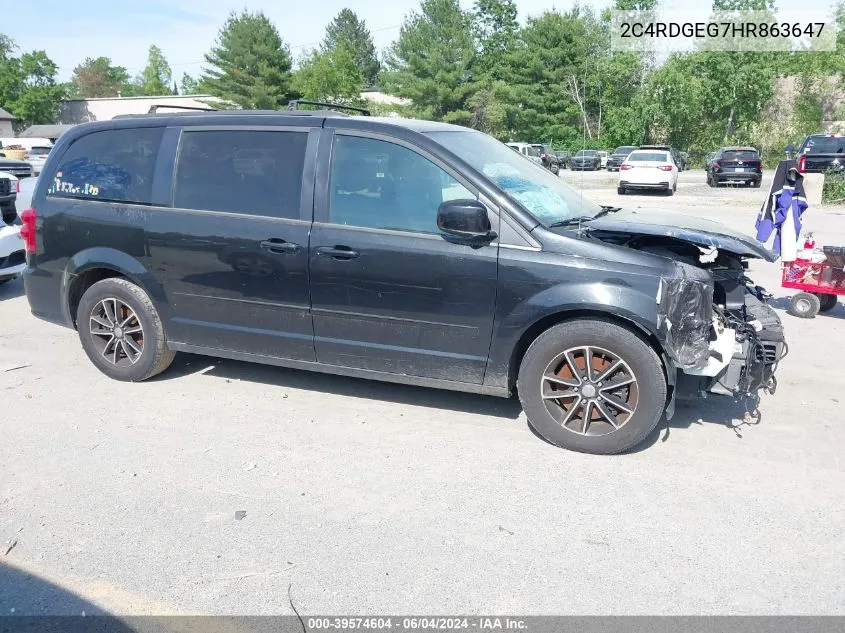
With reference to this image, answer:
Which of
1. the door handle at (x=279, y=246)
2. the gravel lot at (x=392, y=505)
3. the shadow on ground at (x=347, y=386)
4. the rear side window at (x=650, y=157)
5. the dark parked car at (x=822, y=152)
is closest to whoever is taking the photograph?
→ the gravel lot at (x=392, y=505)

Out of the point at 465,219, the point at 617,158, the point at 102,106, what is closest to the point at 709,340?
the point at 465,219

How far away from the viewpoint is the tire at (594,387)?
13.5ft

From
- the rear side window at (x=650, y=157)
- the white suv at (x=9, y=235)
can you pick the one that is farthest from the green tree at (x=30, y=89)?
the white suv at (x=9, y=235)

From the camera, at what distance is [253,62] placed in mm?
53594

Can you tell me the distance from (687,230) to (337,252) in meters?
2.24

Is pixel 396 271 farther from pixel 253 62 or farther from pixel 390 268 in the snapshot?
pixel 253 62

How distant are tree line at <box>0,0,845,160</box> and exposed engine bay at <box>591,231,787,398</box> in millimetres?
47101

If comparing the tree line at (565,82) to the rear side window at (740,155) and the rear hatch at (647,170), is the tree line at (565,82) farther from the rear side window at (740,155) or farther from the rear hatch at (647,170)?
the rear hatch at (647,170)

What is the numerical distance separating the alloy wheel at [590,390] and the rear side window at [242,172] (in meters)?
1.98

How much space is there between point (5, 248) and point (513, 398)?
252 inches

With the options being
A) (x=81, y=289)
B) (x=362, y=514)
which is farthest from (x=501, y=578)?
(x=81, y=289)

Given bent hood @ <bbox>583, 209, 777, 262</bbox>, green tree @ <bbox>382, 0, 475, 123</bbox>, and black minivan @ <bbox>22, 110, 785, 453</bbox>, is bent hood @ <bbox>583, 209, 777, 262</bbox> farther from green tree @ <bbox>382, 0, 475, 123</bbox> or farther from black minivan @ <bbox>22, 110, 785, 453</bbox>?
green tree @ <bbox>382, 0, 475, 123</bbox>

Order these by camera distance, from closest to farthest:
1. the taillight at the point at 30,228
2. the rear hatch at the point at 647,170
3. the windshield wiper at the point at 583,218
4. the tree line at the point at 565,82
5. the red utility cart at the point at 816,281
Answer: the windshield wiper at the point at 583,218
the taillight at the point at 30,228
the red utility cart at the point at 816,281
the rear hatch at the point at 647,170
the tree line at the point at 565,82

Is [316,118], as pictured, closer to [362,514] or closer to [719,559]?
[362,514]
